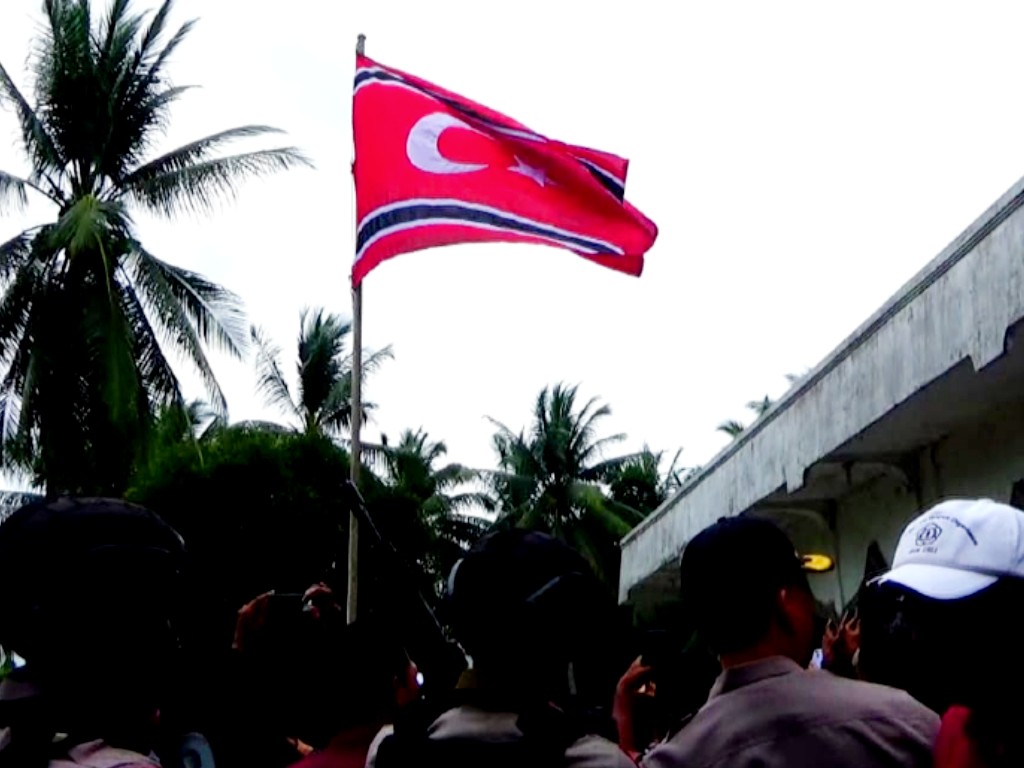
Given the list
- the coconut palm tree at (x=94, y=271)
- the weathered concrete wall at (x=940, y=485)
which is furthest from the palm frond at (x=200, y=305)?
the weathered concrete wall at (x=940, y=485)

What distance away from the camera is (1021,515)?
212 cm

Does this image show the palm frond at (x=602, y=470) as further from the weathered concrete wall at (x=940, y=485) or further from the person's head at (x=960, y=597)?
the person's head at (x=960, y=597)

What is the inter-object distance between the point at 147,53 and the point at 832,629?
63.8ft

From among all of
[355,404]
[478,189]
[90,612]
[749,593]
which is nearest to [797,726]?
[749,593]

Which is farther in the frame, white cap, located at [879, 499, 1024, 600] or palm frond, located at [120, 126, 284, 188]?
palm frond, located at [120, 126, 284, 188]

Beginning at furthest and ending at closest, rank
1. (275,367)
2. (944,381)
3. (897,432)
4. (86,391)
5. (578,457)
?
(578,457) → (275,367) → (86,391) → (897,432) → (944,381)

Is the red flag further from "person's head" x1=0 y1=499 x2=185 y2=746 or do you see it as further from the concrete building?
"person's head" x1=0 y1=499 x2=185 y2=746

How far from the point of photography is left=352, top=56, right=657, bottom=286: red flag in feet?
27.3

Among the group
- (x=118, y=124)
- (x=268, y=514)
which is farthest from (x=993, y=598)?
(x=118, y=124)

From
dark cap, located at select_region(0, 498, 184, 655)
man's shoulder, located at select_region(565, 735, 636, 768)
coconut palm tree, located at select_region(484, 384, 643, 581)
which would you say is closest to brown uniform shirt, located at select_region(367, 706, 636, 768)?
man's shoulder, located at select_region(565, 735, 636, 768)

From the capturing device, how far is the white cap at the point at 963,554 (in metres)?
2.04

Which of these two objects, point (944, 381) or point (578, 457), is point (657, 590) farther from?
point (578, 457)

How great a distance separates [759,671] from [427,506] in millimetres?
32007

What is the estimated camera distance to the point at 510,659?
2408 mm
